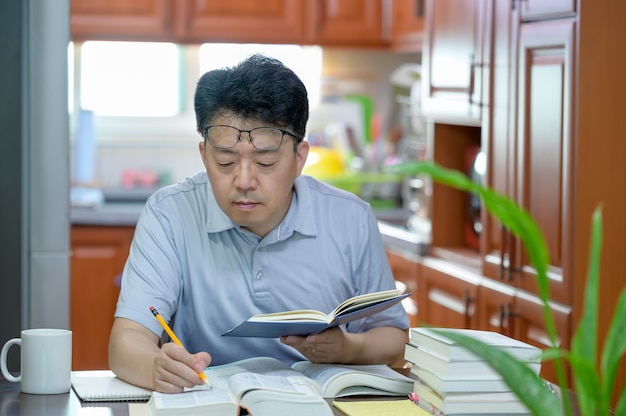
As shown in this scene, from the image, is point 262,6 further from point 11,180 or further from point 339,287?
point 339,287

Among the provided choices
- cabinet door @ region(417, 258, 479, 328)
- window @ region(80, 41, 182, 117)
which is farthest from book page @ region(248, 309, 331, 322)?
window @ region(80, 41, 182, 117)

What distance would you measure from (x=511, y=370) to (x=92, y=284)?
135 inches

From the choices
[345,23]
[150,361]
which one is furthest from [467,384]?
[345,23]

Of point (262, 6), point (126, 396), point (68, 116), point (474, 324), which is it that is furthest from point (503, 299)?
point (262, 6)

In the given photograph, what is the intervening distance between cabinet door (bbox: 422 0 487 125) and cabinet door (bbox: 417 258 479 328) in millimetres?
521

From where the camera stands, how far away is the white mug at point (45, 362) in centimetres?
168

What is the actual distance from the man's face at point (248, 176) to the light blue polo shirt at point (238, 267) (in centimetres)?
11

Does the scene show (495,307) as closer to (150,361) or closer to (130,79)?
Answer: (150,361)

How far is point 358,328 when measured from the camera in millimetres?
2152

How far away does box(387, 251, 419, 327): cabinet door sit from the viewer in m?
3.82

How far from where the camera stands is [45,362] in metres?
1.68

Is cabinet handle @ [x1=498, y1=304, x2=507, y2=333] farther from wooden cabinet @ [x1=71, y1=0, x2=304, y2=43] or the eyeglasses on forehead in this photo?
wooden cabinet @ [x1=71, y1=0, x2=304, y2=43]

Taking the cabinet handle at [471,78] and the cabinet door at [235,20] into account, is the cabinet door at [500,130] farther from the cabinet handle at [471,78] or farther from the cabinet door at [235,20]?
the cabinet door at [235,20]

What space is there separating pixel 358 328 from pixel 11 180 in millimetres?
1069
